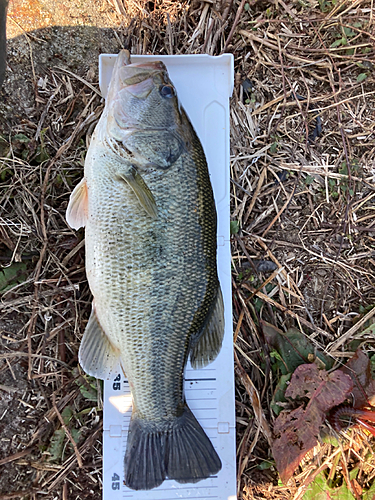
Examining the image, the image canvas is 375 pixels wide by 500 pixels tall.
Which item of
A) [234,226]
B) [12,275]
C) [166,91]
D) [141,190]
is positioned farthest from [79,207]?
[234,226]

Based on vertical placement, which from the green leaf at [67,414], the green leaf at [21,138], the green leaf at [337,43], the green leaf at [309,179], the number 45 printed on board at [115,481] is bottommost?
the number 45 printed on board at [115,481]

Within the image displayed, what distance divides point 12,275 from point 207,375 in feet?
5.21

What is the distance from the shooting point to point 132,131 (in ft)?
6.22

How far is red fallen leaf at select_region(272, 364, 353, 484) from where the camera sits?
2254 mm

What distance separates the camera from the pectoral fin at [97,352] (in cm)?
204

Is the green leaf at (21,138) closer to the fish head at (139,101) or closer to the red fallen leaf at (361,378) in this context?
the fish head at (139,101)

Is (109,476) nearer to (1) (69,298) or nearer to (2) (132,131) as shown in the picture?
(1) (69,298)

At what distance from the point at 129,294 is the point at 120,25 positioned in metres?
2.12

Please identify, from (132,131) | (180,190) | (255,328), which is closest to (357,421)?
(255,328)

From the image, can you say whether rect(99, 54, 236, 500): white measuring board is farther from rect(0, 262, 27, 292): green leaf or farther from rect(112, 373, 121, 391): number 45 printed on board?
rect(0, 262, 27, 292): green leaf

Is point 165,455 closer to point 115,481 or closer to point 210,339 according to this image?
point 115,481

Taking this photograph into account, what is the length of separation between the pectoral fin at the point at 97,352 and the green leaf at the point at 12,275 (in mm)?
723

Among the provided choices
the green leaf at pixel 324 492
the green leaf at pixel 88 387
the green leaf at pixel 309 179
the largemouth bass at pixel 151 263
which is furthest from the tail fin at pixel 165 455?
the green leaf at pixel 309 179

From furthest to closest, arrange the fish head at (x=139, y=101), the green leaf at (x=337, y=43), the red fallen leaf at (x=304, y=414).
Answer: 1. the green leaf at (x=337, y=43)
2. the red fallen leaf at (x=304, y=414)
3. the fish head at (x=139, y=101)
